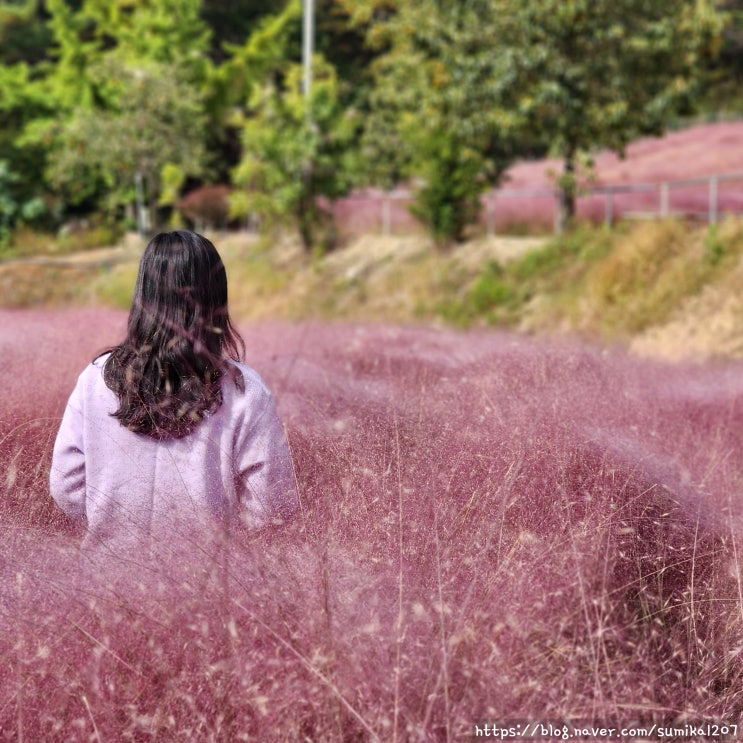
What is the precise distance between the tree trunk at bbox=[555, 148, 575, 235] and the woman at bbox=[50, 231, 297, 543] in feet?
50.7

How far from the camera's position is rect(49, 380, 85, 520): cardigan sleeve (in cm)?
257

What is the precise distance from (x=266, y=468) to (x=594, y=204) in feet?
60.2

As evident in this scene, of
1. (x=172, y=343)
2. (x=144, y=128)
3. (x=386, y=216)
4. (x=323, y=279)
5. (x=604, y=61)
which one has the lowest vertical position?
(x=323, y=279)

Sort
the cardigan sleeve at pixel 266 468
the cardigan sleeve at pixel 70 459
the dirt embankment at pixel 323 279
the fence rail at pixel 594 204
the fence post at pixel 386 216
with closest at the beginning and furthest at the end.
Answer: the cardigan sleeve at pixel 266 468 < the cardigan sleeve at pixel 70 459 < the fence rail at pixel 594 204 < the dirt embankment at pixel 323 279 < the fence post at pixel 386 216

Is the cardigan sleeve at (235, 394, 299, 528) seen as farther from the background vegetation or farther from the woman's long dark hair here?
the background vegetation

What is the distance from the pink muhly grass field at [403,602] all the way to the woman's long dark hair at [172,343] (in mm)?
357

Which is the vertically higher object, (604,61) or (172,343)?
(604,61)

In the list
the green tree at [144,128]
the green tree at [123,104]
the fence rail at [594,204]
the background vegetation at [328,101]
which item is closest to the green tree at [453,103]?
the background vegetation at [328,101]

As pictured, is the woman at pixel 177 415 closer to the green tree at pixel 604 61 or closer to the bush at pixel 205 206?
the green tree at pixel 604 61

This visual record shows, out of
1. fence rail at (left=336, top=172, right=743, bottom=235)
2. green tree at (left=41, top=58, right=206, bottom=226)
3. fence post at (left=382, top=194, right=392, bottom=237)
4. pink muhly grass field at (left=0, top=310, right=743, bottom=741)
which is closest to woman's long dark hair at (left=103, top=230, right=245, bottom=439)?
pink muhly grass field at (left=0, top=310, right=743, bottom=741)

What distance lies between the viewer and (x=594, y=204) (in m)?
19.8

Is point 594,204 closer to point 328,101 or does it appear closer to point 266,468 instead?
point 328,101

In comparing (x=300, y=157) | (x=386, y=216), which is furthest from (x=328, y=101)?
(x=386, y=216)

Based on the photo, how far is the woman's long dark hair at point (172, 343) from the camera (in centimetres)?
245
